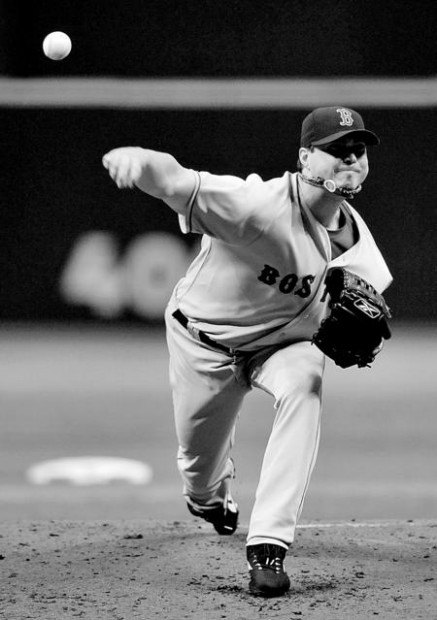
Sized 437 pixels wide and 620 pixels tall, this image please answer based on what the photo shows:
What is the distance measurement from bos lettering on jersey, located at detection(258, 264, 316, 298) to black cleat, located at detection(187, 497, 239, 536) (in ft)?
3.04

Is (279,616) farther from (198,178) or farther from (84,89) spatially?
(84,89)

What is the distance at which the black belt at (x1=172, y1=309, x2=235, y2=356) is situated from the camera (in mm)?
3080

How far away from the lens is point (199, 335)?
312 centimetres

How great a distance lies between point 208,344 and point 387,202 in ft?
24.1

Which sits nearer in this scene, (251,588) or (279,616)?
(279,616)

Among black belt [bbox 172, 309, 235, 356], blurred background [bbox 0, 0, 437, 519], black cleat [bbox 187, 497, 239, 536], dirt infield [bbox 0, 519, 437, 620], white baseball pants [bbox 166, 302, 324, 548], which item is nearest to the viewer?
dirt infield [bbox 0, 519, 437, 620]

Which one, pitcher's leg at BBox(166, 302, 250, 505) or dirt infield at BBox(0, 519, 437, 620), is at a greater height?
pitcher's leg at BBox(166, 302, 250, 505)

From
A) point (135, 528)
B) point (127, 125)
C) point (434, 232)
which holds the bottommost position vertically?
point (135, 528)

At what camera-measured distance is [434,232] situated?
10.1m

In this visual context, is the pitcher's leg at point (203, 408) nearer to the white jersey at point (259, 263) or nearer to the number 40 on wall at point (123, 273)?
the white jersey at point (259, 263)

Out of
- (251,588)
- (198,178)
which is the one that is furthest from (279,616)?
(198,178)
